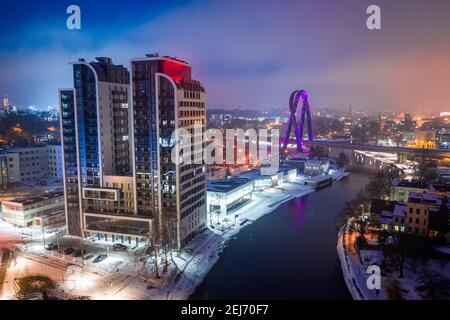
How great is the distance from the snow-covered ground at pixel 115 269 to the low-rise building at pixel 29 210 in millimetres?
482

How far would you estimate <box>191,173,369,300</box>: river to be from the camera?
8.06m

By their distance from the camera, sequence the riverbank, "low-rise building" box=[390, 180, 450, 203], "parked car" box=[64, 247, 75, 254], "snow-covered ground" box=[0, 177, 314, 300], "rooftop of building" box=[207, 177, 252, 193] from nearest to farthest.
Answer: "snow-covered ground" box=[0, 177, 314, 300], the riverbank, "parked car" box=[64, 247, 75, 254], "low-rise building" box=[390, 180, 450, 203], "rooftop of building" box=[207, 177, 252, 193]

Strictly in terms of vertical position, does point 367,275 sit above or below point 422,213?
below

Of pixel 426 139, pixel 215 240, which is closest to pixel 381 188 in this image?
pixel 215 240

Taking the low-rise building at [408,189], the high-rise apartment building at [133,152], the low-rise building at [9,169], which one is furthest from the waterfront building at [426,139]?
the low-rise building at [9,169]

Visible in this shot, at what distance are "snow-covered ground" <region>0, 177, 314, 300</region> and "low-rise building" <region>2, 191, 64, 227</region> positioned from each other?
0.48 m

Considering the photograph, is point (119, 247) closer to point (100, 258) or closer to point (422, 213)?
point (100, 258)

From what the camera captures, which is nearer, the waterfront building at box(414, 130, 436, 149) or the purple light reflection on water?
the purple light reflection on water

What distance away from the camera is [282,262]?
960cm

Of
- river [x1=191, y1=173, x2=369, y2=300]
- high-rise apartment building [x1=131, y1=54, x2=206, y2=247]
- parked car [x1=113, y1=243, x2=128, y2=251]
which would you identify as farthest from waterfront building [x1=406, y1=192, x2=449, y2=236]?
parked car [x1=113, y1=243, x2=128, y2=251]

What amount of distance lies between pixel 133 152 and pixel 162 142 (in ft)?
3.41

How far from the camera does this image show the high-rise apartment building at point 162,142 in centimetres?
1001

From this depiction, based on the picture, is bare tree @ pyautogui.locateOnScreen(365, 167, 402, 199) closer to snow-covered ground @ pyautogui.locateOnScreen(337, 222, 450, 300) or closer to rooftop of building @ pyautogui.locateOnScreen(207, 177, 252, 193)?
rooftop of building @ pyautogui.locateOnScreen(207, 177, 252, 193)

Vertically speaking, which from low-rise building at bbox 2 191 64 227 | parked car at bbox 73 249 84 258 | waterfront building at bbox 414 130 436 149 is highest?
waterfront building at bbox 414 130 436 149
